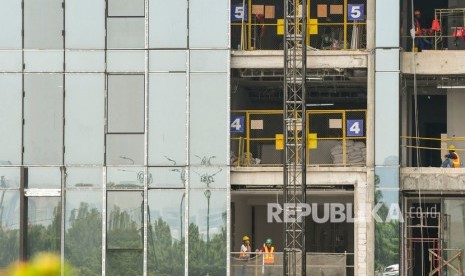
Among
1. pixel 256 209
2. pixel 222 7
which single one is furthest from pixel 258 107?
pixel 222 7

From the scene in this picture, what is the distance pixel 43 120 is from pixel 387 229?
10.7 meters

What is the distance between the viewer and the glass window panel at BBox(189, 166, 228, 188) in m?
33.5

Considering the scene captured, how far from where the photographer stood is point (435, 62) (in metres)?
33.6

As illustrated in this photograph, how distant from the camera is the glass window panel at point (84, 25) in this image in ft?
110

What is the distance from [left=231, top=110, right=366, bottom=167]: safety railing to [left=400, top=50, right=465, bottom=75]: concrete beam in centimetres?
209

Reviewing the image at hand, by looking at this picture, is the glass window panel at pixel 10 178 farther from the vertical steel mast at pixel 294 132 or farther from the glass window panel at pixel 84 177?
the vertical steel mast at pixel 294 132

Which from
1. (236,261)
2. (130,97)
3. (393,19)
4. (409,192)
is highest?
(393,19)

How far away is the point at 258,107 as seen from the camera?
39719 mm

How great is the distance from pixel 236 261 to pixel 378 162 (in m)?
5.21

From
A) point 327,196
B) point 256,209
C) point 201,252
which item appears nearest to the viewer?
point 201,252

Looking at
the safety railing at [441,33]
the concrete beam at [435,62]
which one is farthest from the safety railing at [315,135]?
the safety railing at [441,33]

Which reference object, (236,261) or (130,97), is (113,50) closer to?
(130,97)

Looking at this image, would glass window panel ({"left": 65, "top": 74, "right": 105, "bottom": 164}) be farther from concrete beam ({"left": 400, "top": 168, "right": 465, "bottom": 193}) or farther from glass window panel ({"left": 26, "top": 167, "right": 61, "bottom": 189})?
concrete beam ({"left": 400, "top": 168, "right": 465, "bottom": 193})

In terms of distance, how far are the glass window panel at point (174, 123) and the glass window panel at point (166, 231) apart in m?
1.08
